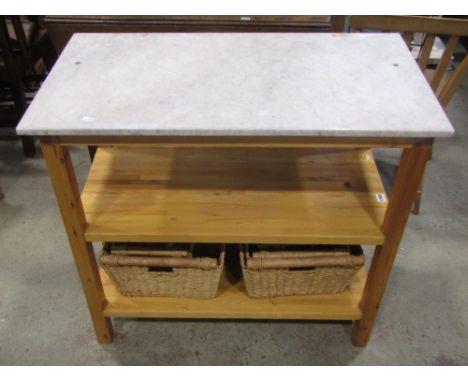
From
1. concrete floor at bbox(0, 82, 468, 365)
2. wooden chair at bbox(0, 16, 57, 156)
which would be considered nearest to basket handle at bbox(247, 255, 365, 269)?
concrete floor at bbox(0, 82, 468, 365)

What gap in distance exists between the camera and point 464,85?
2814 millimetres

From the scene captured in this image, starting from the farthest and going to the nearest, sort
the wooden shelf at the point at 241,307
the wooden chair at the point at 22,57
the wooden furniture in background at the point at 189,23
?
the wooden chair at the point at 22,57 < the wooden furniture in background at the point at 189,23 < the wooden shelf at the point at 241,307

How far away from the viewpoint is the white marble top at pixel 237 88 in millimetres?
974

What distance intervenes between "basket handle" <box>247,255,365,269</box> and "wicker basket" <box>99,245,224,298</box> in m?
0.10

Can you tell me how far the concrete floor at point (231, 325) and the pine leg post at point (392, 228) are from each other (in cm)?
15

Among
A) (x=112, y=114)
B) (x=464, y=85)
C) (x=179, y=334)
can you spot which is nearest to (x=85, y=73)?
(x=112, y=114)

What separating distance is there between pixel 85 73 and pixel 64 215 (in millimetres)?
356

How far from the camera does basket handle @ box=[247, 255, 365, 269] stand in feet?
4.22

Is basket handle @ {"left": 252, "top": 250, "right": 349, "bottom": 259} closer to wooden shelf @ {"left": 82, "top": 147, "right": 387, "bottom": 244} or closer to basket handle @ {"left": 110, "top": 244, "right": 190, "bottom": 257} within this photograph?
wooden shelf @ {"left": 82, "top": 147, "right": 387, "bottom": 244}

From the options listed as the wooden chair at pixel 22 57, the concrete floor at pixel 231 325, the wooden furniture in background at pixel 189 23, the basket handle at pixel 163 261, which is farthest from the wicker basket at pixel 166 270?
the wooden chair at pixel 22 57

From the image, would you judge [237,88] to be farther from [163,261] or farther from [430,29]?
[430,29]

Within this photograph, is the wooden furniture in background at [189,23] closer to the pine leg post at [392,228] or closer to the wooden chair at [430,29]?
the wooden chair at [430,29]
